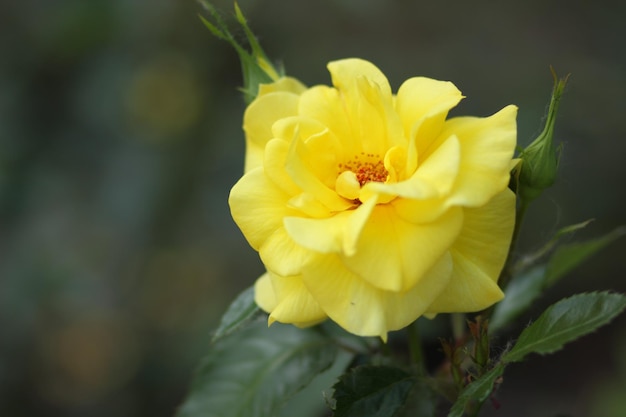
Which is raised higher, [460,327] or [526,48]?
[460,327]

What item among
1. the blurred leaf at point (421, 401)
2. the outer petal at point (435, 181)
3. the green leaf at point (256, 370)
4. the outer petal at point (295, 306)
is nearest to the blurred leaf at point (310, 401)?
the green leaf at point (256, 370)

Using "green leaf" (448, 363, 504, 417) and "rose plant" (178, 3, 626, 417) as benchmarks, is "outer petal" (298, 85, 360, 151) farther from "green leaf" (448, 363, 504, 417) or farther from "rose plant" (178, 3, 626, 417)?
"green leaf" (448, 363, 504, 417)

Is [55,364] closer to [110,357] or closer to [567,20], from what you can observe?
[110,357]

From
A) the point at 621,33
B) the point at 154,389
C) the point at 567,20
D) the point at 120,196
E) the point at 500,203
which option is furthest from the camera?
the point at 567,20

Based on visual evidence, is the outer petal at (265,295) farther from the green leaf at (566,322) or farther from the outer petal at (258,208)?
the green leaf at (566,322)

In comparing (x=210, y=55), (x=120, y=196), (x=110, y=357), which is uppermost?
(x=210, y=55)

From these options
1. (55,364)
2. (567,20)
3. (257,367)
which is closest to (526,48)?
(567,20)

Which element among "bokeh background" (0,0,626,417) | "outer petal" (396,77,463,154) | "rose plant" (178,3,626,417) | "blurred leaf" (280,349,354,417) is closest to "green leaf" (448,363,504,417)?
"rose plant" (178,3,626,417)
